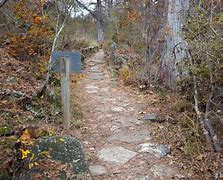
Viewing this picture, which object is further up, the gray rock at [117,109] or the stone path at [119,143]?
the gray rock at [117,109]

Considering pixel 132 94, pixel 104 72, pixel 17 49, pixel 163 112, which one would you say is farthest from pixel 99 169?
pixel 104 72

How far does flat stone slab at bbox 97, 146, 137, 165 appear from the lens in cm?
381

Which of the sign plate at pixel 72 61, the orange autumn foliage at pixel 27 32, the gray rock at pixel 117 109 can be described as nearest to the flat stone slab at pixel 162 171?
the sign plate at pixel 72 61

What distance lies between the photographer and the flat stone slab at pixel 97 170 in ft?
11.4

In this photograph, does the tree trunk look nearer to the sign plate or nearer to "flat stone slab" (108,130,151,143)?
"flat stone slab" (108,130,151,143)

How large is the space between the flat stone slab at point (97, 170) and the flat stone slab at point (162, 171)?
571mm

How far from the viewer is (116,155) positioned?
3.96 m

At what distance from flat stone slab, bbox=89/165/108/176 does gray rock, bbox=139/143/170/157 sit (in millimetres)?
734

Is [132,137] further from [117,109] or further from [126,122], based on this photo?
[117,109]

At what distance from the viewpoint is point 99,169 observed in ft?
11.8

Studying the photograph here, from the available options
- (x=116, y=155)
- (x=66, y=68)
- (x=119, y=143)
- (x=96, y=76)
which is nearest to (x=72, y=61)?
(x=66, y=68)

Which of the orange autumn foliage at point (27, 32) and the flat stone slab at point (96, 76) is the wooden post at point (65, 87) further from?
the flat stone slab at point (96, 76)

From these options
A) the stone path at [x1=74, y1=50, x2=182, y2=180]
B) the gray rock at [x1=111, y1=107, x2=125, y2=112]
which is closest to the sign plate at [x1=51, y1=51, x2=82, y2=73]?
the stone path at [x1=74, y1=50, x2=182, y2=180]

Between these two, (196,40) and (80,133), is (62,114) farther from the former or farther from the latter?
(196,40)
